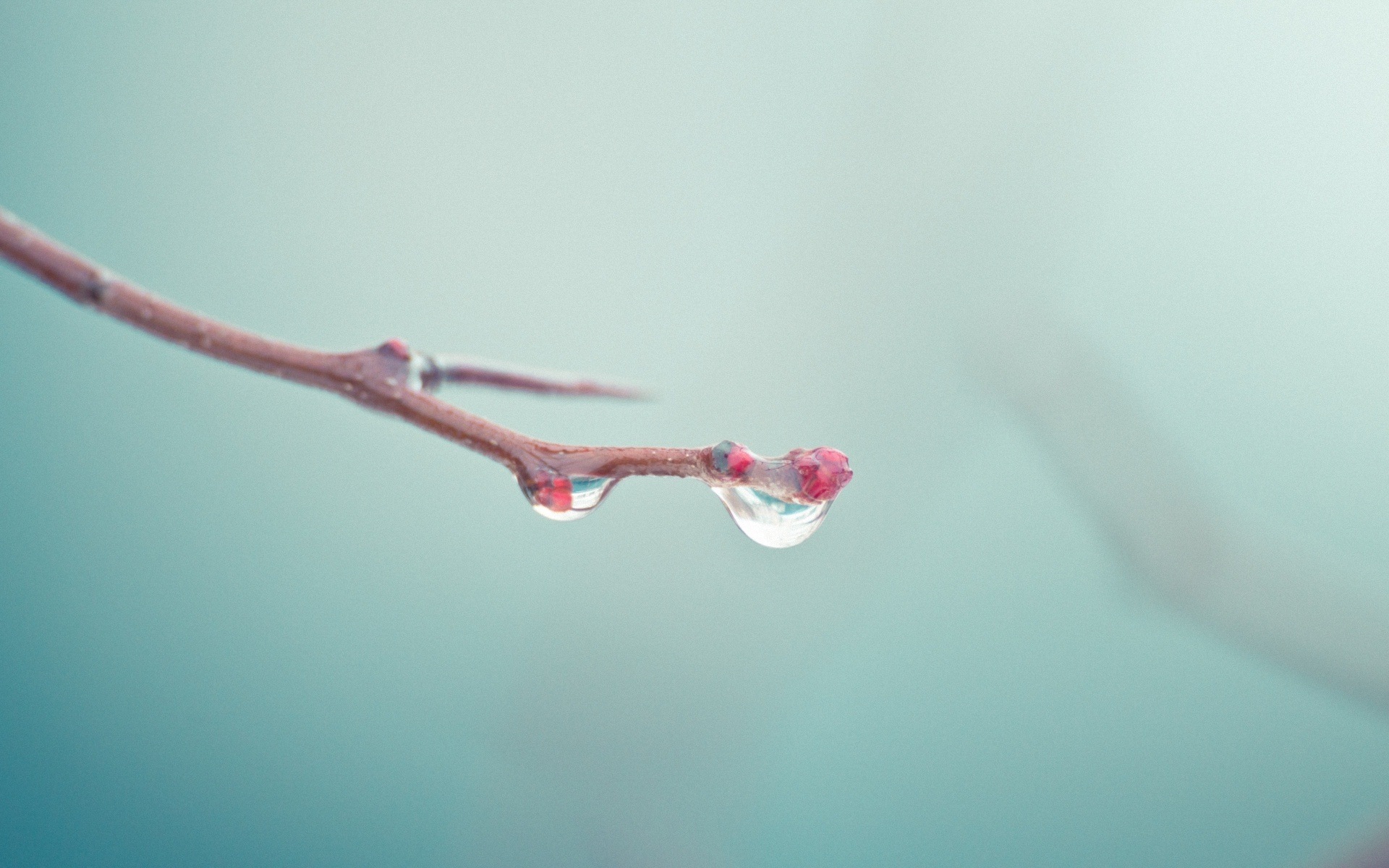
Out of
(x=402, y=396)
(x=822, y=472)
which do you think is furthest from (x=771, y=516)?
(x=402, y=396)

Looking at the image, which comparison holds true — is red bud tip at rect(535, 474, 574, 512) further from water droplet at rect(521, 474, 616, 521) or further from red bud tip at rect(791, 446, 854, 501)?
red bud tip at rect(791, 446, 854, 501)

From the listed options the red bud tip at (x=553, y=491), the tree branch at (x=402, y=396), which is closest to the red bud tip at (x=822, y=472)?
the tree branch at (x=402, y=396)

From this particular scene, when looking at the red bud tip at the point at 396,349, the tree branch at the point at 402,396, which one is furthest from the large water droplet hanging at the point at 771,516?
the red bud tip at the point at 396,349

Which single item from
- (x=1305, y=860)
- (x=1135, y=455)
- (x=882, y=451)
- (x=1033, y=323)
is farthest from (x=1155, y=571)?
(x=1305, y=860)

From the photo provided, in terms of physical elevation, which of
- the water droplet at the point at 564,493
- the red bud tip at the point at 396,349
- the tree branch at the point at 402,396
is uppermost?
the red bud tip at the point at 396,349

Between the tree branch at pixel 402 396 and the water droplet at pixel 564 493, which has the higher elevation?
the tree branch at pixel 402 396

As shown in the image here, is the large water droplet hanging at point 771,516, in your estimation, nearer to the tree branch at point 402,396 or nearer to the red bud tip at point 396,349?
the tree branch at point 402,396

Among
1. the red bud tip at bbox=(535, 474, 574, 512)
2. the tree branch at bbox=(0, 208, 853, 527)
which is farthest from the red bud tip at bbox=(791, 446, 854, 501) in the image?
the red bud tip at bbox=(535, 474, 574, 512)

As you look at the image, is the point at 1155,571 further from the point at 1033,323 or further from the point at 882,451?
the point at 882,451
